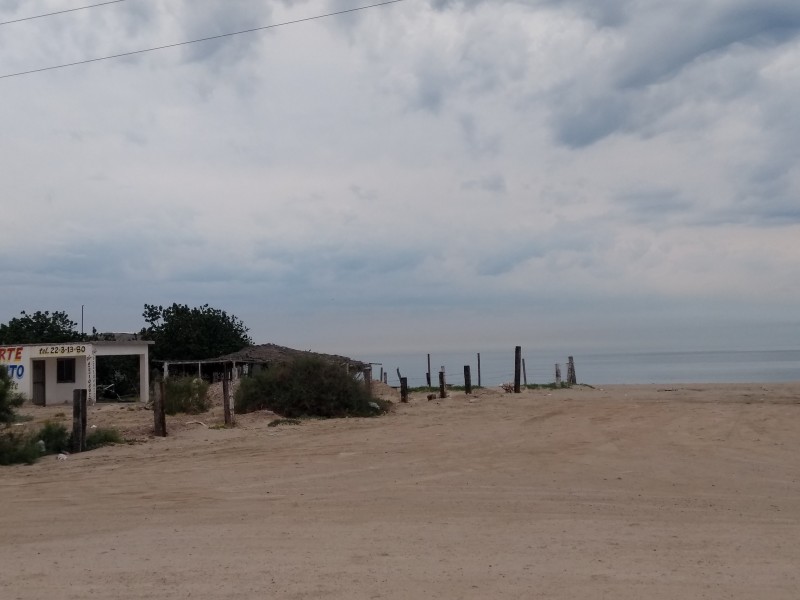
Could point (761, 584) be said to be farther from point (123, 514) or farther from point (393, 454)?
point (393, 454)

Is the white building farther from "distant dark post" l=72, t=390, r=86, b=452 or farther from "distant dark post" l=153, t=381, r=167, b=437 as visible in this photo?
"distant dark post" l=72, t=390, r=86, b=452

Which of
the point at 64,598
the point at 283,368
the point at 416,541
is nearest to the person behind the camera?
the point at 64,598

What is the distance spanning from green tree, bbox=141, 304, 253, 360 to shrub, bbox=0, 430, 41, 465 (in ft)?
123

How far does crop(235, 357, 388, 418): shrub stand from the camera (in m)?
25.8

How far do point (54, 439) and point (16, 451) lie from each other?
4.83ft

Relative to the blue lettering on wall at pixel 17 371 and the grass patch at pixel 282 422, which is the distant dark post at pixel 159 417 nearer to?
the grass patch at pixel 282 422

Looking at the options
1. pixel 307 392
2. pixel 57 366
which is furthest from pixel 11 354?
pixel 307 392

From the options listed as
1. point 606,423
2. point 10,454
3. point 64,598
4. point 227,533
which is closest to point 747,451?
point 606,423

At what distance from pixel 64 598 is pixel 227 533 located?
2476mm

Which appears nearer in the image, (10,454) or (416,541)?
(416,541)

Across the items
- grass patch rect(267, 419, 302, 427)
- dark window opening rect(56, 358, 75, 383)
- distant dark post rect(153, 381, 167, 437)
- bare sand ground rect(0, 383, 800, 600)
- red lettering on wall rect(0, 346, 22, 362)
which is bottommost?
bare sand ground rect(0, 383, 800, 600)

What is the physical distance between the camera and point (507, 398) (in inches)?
1278

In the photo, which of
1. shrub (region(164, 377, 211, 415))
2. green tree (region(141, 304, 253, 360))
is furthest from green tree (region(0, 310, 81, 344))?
shrub (region(164, 377, 211, 415))

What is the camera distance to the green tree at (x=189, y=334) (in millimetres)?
53438
